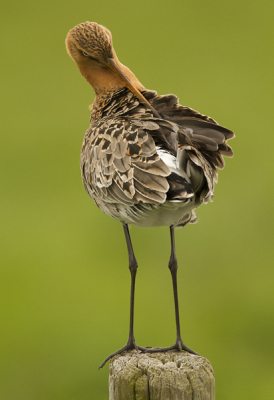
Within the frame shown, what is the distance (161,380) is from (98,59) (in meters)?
3.40

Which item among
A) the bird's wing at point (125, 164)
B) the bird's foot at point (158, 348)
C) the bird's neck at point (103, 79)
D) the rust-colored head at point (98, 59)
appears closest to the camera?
the bird's wing at point (125, 164)

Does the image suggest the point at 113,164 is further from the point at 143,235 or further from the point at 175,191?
the point at 143,235

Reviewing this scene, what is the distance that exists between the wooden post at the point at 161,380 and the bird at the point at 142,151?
0.68m

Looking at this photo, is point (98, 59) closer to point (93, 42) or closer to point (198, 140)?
point (93, 42)

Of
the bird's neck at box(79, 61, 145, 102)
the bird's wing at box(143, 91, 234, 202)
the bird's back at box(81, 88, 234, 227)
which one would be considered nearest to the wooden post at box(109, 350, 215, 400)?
the bird's back at box(81, 88, 234, 227)

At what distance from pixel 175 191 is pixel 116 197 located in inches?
29.1

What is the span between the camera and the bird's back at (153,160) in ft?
16.4

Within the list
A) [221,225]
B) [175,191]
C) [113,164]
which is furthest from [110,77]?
[221,225]

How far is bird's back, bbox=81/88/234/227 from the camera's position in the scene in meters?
5.00

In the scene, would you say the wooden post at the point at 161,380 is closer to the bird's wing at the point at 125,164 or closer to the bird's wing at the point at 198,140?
the bird's wing at the point at 125,164

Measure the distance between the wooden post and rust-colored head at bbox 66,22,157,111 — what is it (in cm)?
261

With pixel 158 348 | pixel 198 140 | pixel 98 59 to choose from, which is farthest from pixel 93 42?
pixel 158 348

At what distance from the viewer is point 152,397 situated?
439 centimetres

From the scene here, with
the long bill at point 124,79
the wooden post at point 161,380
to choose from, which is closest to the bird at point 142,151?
the long bill at point 124,79
